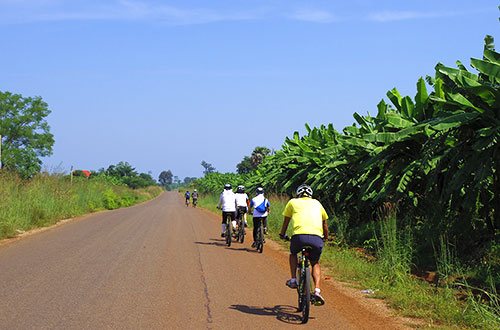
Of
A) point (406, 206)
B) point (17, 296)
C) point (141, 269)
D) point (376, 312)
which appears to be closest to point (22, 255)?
point (141, 269)

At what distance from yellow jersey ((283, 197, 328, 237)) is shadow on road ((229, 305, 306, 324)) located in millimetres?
1209

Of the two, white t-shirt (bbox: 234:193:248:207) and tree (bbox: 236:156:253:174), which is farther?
tree (bbox: 236:156:253:174)

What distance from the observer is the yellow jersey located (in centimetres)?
754

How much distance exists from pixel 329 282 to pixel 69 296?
499cm

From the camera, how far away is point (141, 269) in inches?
437

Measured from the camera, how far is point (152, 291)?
28.8 ft

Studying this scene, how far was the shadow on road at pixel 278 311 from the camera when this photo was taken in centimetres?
722

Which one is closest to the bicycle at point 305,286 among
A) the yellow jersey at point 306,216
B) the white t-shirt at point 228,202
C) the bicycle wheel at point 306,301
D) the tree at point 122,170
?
the bicycle wheel at point 306,301

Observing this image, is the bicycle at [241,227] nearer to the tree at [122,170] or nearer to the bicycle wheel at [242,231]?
the bicycle wheel at [242,231]

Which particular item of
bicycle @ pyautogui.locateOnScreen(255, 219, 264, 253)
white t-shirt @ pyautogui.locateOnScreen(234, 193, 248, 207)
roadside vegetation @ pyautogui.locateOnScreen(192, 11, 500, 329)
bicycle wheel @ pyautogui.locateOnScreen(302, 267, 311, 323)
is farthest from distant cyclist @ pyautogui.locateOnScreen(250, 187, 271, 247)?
bicycle wheel @ pyautogui.locateOnScreen(302, 267, 311, 323)

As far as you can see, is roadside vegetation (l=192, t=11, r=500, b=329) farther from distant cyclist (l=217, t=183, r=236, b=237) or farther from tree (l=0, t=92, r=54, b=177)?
tree (l=0, t=92, r=54, b=177)

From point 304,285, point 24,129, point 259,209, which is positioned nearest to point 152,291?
point 304,285

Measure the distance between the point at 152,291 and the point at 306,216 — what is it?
3.15 m

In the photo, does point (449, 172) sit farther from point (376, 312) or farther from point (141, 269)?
point (141, 269)
